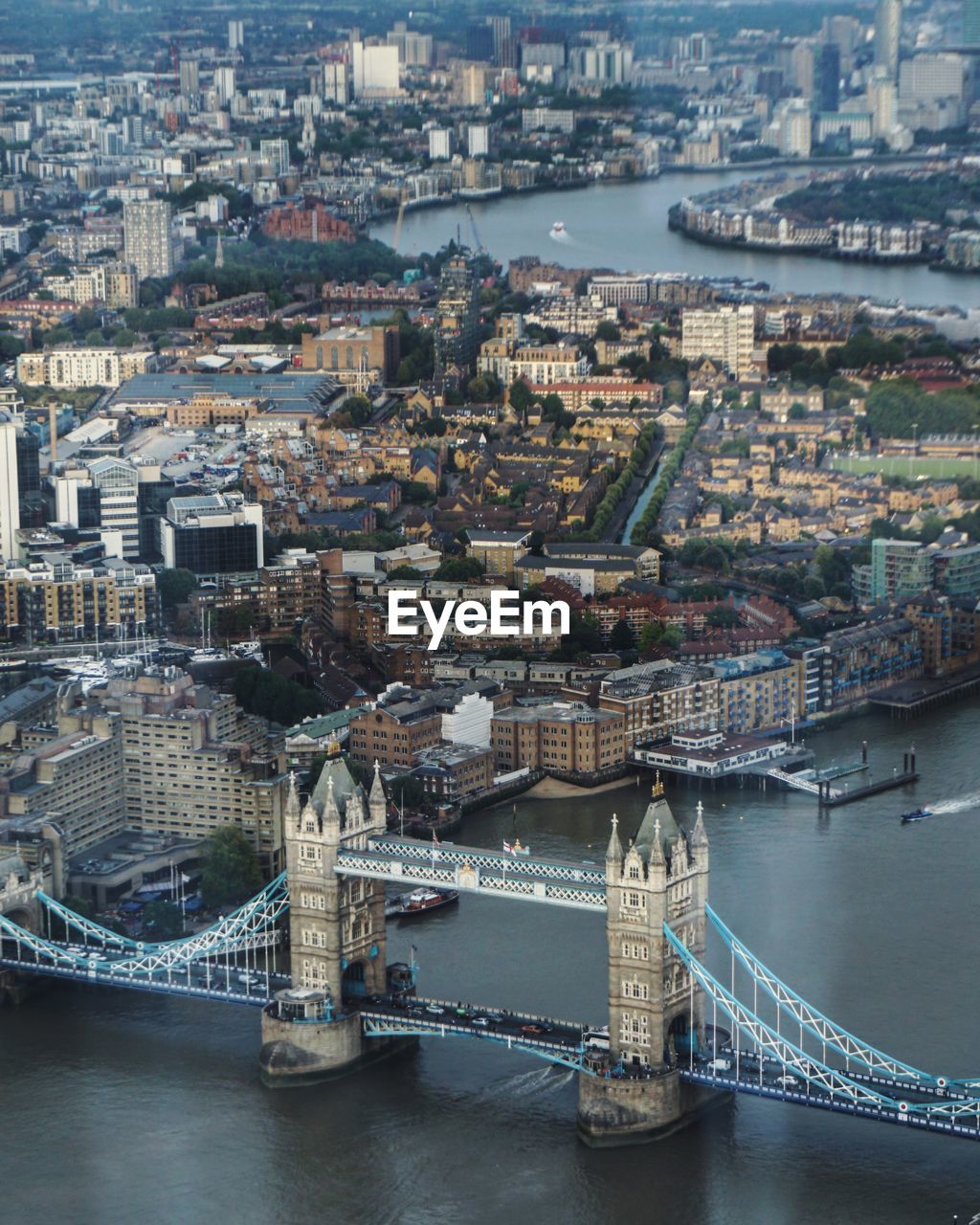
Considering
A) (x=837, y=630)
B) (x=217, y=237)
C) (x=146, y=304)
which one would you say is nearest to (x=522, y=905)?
(x=837, y=630)

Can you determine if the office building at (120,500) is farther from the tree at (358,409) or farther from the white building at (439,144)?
the white building at (439,144)

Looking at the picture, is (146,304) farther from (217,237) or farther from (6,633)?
(6,633)

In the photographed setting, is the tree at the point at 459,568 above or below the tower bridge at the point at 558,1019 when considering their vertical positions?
below

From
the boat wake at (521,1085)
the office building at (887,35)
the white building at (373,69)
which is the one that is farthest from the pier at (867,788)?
the white building at (373,69)

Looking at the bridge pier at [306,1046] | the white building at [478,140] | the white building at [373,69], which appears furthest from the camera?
the white building at [478,140]

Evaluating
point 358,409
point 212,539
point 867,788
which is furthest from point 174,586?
point 358,409

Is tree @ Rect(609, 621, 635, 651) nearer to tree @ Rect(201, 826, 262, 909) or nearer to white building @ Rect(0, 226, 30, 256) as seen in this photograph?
tree @ Rect(201, 826, 262, 909)
